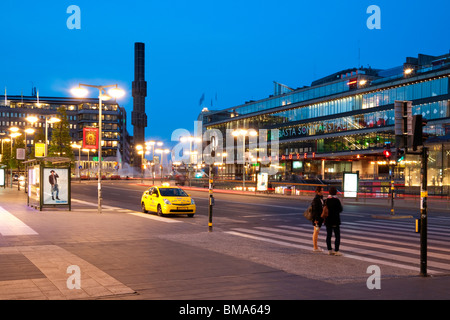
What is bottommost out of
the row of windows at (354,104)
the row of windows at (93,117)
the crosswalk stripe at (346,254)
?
the crosswalk stripe at (346,254)

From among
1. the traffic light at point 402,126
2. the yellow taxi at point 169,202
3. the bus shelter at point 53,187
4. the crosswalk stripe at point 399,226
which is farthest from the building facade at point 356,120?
the traffic light at point 402,126

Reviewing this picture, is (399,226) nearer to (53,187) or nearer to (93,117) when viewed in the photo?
(53,187)

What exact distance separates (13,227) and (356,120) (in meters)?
73.2

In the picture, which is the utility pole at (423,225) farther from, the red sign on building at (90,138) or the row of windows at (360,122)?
the row of windows at (360,122)

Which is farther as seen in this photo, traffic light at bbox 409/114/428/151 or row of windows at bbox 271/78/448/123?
row of windows at bbox 271/78/448/123

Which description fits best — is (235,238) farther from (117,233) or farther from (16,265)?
(16,265)

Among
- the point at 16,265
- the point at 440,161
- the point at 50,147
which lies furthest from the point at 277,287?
the point at 50,147

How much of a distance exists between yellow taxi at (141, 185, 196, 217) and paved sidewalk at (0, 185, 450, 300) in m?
7.39

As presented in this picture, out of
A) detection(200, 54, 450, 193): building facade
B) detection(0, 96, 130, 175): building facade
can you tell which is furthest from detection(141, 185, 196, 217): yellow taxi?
detection(0, 96, 130, 175): building facade

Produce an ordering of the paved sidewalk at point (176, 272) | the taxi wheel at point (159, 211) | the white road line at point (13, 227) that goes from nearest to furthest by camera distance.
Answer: the paved sidewalk at point (176, 272), the white road line at point (13, 227), the taxi wheel at point (159, 211)

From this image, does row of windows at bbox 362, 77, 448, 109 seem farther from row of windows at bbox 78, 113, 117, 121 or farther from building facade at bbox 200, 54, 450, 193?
row of windows at bbox 78, 113, 117, 121

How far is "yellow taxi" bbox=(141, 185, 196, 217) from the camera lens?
2392 centimetres

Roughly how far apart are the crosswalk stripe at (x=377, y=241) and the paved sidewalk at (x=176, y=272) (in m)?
1.19

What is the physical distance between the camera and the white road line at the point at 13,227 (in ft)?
53.4
